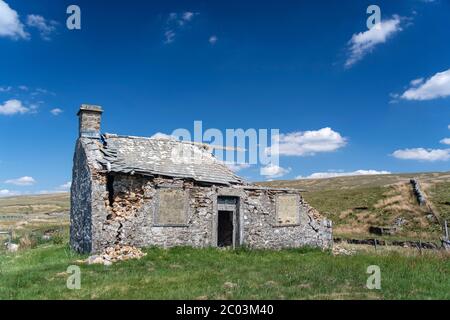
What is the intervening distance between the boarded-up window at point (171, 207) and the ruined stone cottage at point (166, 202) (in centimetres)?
4

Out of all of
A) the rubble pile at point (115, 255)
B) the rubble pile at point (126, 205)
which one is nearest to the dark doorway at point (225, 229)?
the rubble pile at point (126, 205)

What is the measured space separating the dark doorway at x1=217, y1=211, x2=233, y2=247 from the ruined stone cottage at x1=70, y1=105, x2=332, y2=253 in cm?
6

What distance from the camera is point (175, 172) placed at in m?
18.2

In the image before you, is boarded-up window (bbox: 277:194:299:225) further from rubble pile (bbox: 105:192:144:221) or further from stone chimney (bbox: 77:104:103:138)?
stone chimney (bbox: 77:104:103:138)

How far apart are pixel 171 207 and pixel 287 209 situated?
5803 millimetres

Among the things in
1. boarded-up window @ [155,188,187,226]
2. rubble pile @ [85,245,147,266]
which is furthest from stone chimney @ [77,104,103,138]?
rubble pile @ [85,245,147,266]

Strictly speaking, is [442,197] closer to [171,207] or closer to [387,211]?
[387,211]

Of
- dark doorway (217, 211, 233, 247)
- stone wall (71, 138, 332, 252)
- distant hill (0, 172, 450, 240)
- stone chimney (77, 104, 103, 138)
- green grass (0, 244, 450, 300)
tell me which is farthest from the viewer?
distant hill (0, 172, 450, 240)

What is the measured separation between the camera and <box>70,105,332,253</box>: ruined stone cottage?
16484 mm

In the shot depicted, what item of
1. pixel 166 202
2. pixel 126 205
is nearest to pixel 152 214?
pixel 166 202

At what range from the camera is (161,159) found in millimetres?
19406
